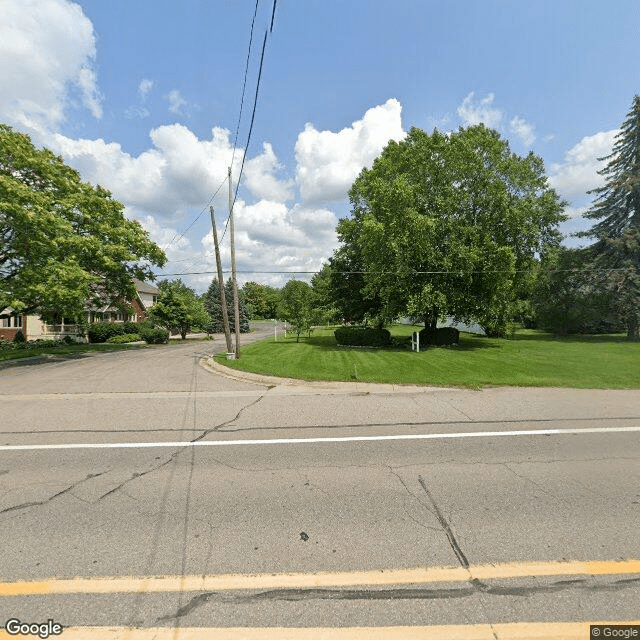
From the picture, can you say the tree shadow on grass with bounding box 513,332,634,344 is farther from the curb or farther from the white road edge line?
the white road edge line

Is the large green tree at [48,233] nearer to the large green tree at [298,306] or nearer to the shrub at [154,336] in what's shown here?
the shrub at [154,336]

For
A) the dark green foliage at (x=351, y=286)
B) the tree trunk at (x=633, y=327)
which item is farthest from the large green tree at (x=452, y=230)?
the tree trunk at (x=633, y=327)

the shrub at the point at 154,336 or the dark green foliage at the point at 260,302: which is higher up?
the dark green foliage at the point at 260,302

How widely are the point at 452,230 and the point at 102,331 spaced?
33137mm

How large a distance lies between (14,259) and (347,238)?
20279 mm

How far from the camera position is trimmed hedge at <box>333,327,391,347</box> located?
913 inches

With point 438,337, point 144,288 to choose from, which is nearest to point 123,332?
point 144,288

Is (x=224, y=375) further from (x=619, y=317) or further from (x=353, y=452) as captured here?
(x=619, y=317)

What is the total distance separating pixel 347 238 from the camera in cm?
2597

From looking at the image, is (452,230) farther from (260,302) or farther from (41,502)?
(260,302)

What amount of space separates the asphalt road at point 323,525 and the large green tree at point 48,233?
12.8m

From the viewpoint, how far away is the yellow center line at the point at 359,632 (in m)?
2.23

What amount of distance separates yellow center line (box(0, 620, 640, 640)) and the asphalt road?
1 cm

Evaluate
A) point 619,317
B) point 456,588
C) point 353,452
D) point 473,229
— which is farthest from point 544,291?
point 456,588
